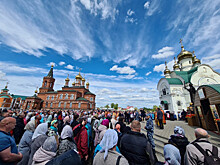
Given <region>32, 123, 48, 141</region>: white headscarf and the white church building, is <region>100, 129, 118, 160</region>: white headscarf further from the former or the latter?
the white church building

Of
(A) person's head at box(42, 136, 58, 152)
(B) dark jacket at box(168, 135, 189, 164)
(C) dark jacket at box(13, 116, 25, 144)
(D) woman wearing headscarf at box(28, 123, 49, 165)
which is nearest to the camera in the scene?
(A) person's head at box(42, 136, 58, 152)

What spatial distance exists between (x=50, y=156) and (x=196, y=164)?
2.82m

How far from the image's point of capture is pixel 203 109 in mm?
8258

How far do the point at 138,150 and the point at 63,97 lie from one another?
4058 cm

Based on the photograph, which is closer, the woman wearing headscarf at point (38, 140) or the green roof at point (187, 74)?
the woman wearing headscarf at point (38, 140)

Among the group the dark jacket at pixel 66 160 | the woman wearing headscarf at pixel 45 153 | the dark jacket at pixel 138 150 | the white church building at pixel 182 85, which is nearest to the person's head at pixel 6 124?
the woman wearing headscarf at pixel 45 153

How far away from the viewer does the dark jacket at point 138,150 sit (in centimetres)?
188

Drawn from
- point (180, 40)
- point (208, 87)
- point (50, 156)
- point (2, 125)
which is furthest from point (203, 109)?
point (180, 40)

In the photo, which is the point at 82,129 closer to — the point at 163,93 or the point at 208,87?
the point at 208,87

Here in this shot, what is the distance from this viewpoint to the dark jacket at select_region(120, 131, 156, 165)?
1883mm

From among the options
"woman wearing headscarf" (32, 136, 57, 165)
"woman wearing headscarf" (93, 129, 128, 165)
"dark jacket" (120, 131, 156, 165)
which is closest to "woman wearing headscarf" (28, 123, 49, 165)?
"woman wearing headscarf" (32, 136, 57, 165)

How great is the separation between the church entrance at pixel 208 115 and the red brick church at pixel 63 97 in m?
32.0

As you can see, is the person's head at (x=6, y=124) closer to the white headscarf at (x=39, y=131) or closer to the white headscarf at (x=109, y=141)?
the white headscarf at (x=39, y=131)

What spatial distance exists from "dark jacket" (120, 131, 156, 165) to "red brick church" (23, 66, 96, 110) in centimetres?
3482
